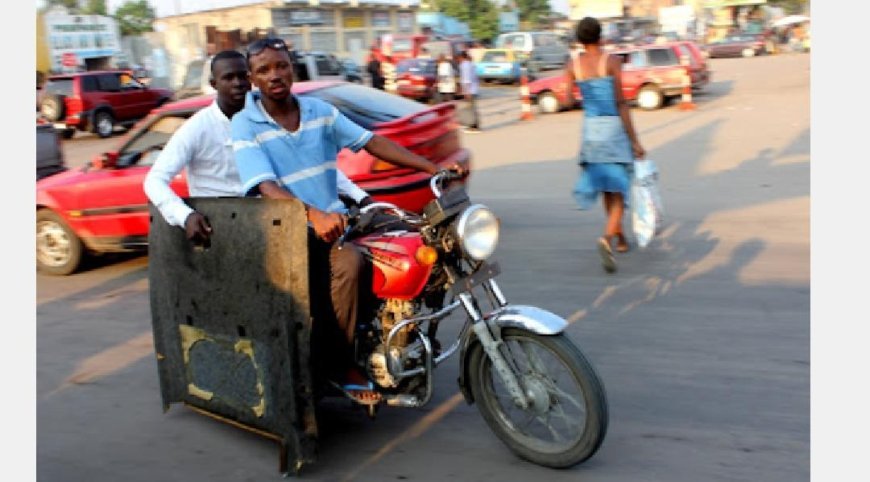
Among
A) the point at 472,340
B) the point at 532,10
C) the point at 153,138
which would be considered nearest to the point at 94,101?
the point at 153,138

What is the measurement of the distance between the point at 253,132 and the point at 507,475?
1788 mm

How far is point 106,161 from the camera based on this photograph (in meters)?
7.25

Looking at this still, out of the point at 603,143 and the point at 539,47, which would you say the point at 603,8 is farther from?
the point at 603,143

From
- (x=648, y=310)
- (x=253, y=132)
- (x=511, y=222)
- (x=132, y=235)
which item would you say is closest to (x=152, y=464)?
(x=253, y=132)

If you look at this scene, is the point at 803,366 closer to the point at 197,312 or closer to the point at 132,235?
the point at 197,312

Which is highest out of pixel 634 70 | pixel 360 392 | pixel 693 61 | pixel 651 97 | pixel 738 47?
pixel 738 47

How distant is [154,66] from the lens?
38.7 metres

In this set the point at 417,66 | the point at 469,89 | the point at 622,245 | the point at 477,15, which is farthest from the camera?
the point at 477,15

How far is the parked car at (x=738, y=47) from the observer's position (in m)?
43.8

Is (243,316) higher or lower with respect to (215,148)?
lower

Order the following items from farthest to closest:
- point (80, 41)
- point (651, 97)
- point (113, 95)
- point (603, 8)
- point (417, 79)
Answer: point (603, 8) < point (80, 41) < point (417, 79) < point (113, 95) < point (651, 97)

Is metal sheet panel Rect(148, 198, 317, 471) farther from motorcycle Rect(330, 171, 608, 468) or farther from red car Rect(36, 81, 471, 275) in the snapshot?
red car Rect(36, 81, 471, 275)

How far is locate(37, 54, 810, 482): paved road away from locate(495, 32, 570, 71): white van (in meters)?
27.1

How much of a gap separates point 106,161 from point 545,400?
16.8 ft
